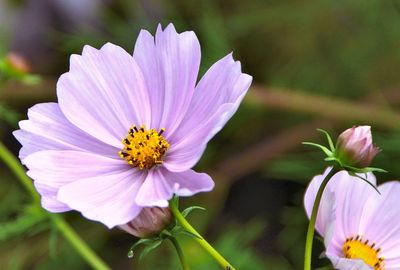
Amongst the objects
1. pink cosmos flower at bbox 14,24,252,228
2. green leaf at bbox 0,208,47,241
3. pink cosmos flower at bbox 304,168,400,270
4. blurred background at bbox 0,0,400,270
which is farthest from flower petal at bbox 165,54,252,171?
blurred background at bbox 0,0,400,270

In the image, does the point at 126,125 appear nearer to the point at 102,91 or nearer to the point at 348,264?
the point at 102,91


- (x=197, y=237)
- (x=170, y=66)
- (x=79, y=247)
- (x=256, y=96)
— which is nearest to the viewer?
(x=197, y=237)

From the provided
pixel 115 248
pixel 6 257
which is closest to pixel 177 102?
pixel 6 257

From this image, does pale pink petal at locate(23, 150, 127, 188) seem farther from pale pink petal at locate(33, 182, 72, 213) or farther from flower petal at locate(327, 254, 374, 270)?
flower petal at locate(327, 254, 374, 270)

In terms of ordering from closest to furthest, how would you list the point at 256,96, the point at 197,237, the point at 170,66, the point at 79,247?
the point at 197,237 → the point at 170,66 → the point at 79,247 → the point at 256,96

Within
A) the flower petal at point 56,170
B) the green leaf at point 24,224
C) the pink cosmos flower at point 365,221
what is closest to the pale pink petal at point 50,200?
the flower petal at point 56,170

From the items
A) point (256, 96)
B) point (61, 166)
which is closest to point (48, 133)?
point (61, 166)
